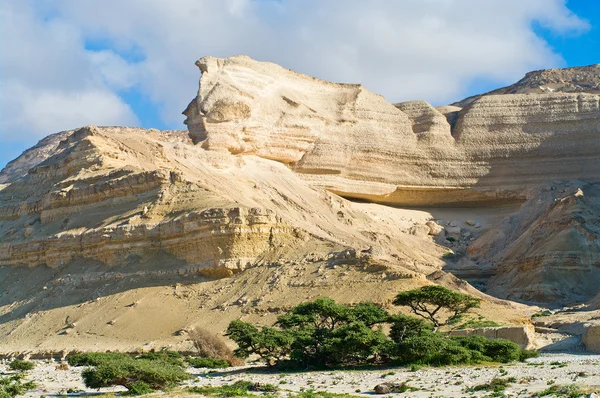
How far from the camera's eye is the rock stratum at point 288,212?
1900 inches

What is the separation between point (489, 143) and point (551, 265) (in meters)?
20.2

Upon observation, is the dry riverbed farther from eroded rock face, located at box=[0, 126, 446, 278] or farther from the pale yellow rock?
eroded rock face, located at box=[0, 126, 446, 278]

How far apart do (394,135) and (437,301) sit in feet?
120

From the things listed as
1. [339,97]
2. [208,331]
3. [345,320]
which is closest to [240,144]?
[339,97]

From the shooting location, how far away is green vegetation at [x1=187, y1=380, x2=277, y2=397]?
28062mm

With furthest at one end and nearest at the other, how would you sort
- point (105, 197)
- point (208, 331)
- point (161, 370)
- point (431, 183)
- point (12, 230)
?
point (431, 183) < point (12, 230) < point (105, 197) < point (208, 331) < point (161, 370)

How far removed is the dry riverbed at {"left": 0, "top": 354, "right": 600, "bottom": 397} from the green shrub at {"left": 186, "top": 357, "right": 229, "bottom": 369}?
178 cm

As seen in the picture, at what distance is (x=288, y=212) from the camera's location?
6191 centimetres

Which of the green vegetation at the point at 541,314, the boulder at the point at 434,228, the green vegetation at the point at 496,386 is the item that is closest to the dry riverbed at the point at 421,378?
the green vegetation at the point at 496,386

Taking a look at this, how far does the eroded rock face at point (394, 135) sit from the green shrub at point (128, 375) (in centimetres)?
4079

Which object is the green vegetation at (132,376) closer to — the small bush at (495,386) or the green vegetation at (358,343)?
the green vegetation at (358,343)

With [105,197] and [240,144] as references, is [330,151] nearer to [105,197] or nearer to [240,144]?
[240,144]

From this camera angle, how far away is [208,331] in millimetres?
44000

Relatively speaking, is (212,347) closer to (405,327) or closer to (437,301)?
(405,327)
